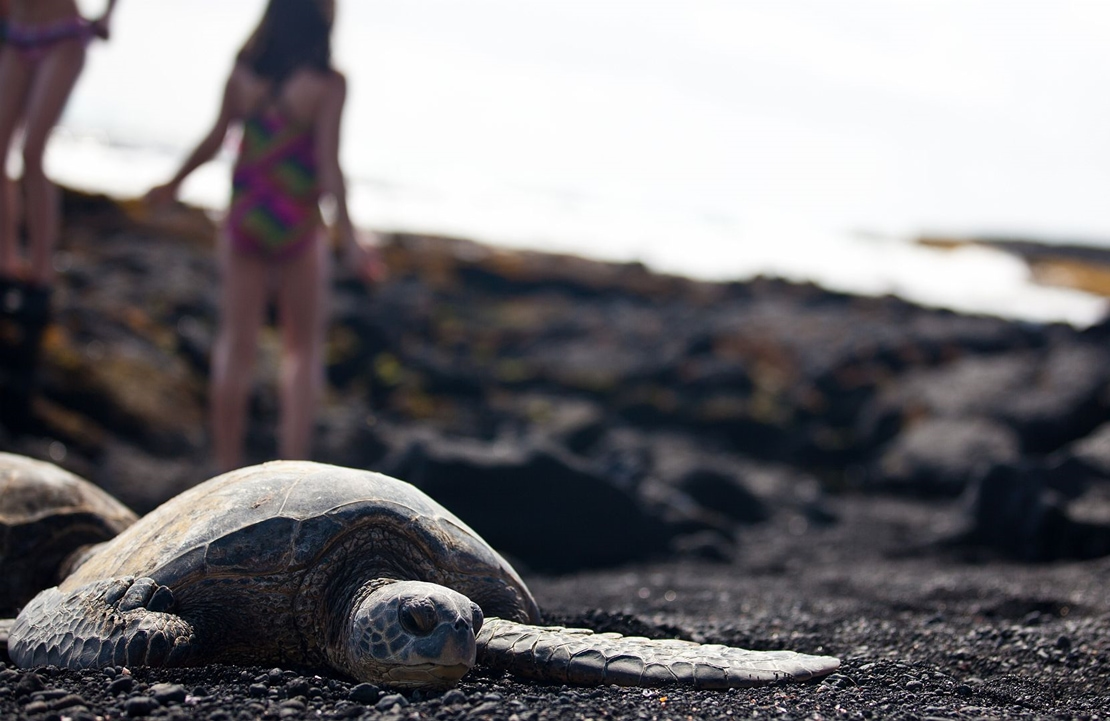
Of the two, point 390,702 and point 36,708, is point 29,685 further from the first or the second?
point 390,702

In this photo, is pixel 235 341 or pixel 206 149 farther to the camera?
pixel 235 341

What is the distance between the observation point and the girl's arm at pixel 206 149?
5.21 metres

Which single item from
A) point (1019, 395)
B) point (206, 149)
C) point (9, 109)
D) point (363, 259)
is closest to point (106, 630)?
point (363, 259)

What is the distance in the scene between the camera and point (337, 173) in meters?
5.16

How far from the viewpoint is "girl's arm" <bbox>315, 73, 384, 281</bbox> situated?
5074mm

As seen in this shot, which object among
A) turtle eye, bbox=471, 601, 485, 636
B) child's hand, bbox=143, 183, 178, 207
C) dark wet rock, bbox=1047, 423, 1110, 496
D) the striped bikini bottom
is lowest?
dark wet rock, bbox=1047, 423, 1110, 496

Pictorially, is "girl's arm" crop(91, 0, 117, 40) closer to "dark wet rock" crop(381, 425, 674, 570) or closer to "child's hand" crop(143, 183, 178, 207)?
"child's hand" crop(143, 183, 178, 207)

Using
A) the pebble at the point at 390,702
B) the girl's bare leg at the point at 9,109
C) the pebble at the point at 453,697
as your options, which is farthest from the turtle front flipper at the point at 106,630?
the girl's bare leg at the point at 9,109

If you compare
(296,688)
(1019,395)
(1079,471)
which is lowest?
(1079,471)

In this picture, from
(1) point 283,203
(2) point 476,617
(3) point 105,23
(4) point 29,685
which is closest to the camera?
(4) point 29,685

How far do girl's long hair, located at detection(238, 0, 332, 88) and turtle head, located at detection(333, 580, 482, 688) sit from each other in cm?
319

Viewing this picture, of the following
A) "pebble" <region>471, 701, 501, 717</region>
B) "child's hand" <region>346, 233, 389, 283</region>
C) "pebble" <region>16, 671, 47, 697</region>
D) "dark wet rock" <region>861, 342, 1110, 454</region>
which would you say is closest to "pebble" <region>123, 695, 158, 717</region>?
"pebble" <region>16, 671, 47, 697</region>

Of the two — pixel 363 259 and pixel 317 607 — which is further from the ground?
pixel 363 259

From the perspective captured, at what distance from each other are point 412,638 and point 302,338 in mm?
3070
